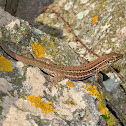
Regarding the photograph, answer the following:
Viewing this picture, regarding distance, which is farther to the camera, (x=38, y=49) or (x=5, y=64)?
(x=38, y=49)

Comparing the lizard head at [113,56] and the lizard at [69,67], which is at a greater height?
the lizard head at [113,56]

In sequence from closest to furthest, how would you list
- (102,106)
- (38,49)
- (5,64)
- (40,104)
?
(40,104)
(5,64)
(102,106)
(38,49)

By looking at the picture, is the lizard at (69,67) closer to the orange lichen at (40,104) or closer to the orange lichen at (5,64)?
the orange lichen at (5,64)

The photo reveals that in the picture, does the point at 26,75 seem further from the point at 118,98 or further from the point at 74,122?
the point at 118,98

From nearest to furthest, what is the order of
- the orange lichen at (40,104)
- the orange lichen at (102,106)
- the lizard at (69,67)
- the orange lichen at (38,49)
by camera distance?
the orange lichen at (40,104) → the orange lichen at (102,106) → the lizard at (69,67) → the orange lichen at (38,49)

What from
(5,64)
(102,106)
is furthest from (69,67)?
(5,64)

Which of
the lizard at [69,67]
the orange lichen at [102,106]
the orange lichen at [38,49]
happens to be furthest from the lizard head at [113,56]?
the orange lichen at [38,49]

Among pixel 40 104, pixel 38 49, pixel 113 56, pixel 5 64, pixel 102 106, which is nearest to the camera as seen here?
pixel 40 104

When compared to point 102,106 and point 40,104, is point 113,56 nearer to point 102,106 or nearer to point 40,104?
point 102,106
